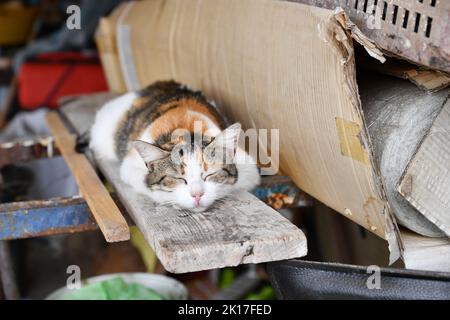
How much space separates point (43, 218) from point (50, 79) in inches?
96.0

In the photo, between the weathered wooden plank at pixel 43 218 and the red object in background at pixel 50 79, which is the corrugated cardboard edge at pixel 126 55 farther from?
the weathered wooden plank at pixel 43 218

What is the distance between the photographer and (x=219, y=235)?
137cm

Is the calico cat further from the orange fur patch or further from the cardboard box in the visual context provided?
the cardboard box

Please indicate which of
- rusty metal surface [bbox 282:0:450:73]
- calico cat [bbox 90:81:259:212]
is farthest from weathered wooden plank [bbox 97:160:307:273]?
rusty metal surface [bbox 282:0:450:73]

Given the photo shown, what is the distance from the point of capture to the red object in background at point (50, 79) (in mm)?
4082

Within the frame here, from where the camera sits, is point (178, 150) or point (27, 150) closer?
point (178, 150)

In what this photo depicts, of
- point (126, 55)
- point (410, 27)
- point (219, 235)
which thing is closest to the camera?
point (410, 27)

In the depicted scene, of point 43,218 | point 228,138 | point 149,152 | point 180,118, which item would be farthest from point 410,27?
point 43,218

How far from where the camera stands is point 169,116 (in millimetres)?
2002

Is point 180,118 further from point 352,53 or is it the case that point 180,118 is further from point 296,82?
point 352,53

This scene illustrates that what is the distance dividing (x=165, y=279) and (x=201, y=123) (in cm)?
71

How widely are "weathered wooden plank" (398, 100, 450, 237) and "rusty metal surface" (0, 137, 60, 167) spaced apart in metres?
1.70

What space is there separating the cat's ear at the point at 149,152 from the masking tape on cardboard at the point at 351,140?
1.71 feet
